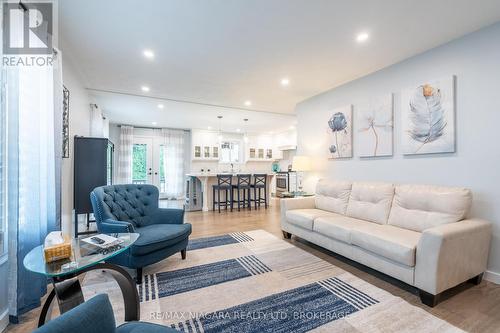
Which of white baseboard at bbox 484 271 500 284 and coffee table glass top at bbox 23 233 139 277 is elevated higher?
coffee table glass top at bbox 23 233 139 277

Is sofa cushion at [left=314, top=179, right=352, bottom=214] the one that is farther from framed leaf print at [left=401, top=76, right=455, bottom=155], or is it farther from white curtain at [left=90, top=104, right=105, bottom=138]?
white curtain at [left=90, top=104, right=105, bottom=138]

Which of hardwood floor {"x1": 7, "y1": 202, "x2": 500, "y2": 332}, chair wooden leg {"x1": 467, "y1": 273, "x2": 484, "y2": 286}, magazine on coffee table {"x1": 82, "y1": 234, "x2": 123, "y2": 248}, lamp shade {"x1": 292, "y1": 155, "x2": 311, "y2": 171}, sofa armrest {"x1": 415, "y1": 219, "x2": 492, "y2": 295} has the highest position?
lamp shade {"x1": 292, "y1": 155, "x2": 311, "y2": 171}

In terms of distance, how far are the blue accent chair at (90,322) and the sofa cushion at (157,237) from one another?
1215mm

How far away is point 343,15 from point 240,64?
1.46m

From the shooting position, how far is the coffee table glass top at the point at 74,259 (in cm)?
128

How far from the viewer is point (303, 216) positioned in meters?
3.16

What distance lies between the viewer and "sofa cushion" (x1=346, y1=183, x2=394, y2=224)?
9.12ft

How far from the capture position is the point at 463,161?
8.00 feet

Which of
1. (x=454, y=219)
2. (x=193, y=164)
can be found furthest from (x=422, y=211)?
(x=193, y=164)

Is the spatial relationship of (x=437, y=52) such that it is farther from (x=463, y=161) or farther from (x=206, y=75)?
(x=206, y=75)

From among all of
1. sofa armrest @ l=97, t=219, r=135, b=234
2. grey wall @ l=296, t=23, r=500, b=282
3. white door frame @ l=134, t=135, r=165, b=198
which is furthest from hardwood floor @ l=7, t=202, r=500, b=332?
white door frame @ l=134, t=135, r=165, b=198

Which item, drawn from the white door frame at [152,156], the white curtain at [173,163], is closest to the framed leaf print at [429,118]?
the white curtain at [173,163]

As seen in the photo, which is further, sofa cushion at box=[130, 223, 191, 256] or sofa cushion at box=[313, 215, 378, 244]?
sofa cushion at box=[313, 215, 378, 244]

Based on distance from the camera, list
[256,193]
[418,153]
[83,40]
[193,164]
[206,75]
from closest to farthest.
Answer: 1. [83,40]
2. [418,153]
3. [206,75]
4. [256,193]
5. [193,164]
